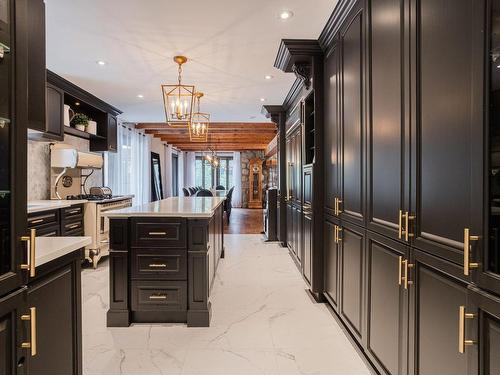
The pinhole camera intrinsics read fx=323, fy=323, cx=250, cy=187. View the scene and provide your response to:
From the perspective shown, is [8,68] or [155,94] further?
[155,94]

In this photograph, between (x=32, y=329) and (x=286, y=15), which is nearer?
(x=32, y=329)

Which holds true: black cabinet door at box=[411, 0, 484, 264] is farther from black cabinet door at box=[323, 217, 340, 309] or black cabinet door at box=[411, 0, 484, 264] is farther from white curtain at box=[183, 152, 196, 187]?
white curtain at box=[183, 152, 196, 187]

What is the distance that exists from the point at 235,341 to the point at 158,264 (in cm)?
90

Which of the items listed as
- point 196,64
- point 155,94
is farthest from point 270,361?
point 155,94

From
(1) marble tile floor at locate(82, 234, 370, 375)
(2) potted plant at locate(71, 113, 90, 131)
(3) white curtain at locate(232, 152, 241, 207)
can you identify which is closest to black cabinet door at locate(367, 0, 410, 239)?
(1) marble tile floor at locate(82, 234, 370, 375)

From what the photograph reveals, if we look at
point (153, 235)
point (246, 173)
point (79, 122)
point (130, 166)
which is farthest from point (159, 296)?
point (246, 173)

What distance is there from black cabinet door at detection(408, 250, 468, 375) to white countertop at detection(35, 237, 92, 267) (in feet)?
Result: 5.16

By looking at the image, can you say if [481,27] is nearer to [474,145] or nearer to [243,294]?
[474,145]

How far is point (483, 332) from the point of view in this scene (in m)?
1.04

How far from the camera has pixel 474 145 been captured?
41.5 inches

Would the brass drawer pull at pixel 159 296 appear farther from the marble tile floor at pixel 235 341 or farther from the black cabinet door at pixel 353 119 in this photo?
the black cabinet door at pixel 353 119

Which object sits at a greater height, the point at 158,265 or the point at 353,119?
the point at 353,119

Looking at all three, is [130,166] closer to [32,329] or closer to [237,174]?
[32,329]

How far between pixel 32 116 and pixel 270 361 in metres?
2.04
